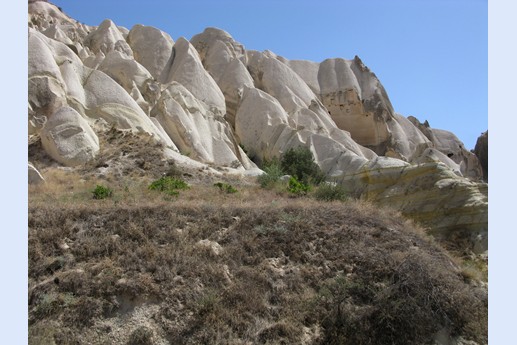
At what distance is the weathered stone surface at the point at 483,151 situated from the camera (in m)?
41.9

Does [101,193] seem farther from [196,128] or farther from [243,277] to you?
[196,128]

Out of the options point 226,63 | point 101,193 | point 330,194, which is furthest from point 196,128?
point 226,63

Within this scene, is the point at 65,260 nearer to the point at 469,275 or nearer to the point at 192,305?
the point at 192,305

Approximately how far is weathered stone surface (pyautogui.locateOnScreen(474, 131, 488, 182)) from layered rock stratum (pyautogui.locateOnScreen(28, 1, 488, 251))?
344mm

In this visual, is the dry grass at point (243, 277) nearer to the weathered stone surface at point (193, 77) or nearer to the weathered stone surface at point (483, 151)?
the weathered stone surface at point (193, 77)

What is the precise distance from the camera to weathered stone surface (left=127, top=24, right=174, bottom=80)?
34866mm

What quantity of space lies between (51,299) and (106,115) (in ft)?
42.9

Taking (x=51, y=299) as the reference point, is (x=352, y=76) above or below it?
above

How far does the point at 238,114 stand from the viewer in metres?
31.5

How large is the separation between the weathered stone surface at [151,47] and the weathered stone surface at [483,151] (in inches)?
982

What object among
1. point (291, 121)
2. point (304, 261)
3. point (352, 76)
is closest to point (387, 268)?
point (304, 261)

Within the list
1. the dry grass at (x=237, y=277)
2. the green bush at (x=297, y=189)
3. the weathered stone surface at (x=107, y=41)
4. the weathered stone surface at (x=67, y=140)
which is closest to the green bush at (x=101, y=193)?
the dry grass at (x=237, y=277)

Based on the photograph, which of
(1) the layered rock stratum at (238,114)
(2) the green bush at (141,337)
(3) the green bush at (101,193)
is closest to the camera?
(2) the green bush at (141,337)

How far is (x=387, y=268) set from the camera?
9.78 metres
